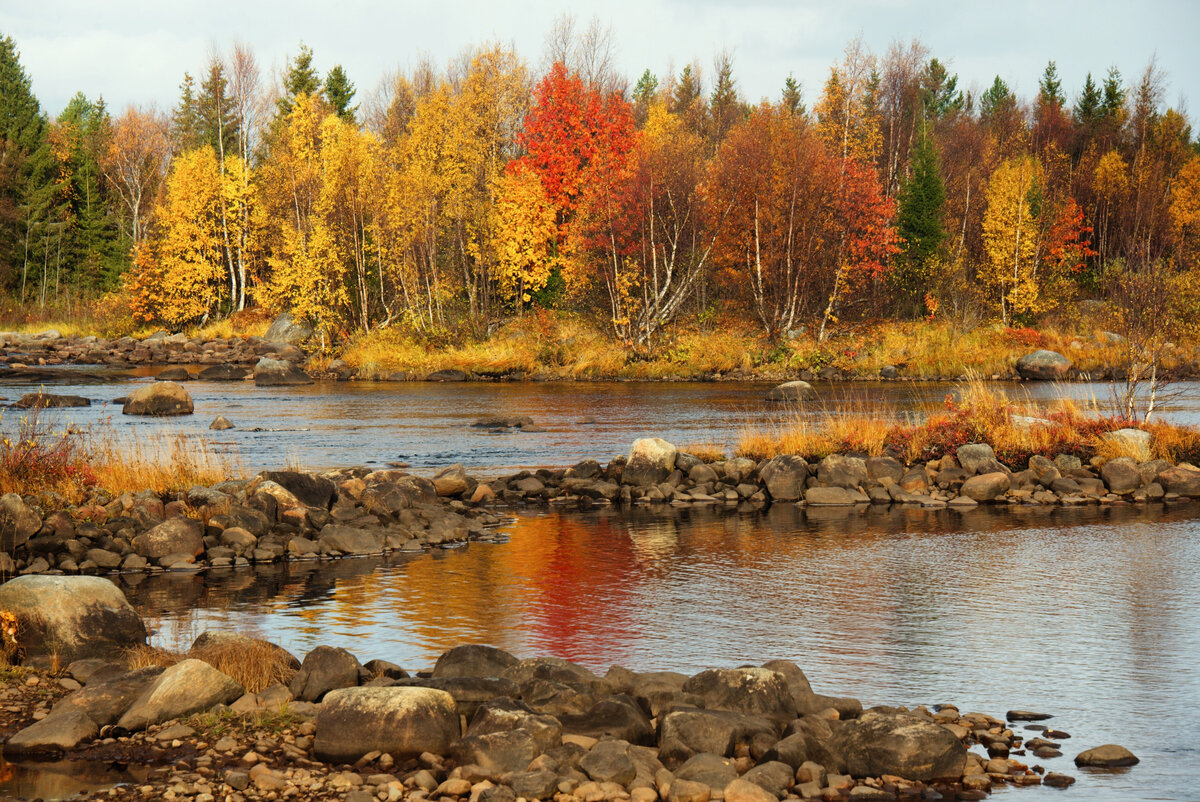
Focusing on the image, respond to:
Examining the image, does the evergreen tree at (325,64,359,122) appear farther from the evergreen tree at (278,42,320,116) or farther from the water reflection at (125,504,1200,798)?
the water reflection at (125,504,1200,798)

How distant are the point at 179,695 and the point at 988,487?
16891 mm

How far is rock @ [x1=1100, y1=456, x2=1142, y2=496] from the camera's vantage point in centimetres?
2186

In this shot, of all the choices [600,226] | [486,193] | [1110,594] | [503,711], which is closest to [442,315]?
[486,193]

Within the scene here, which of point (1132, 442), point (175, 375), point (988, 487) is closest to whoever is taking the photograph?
point (988, 487)

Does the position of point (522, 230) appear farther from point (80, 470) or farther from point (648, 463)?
point (80, 470)

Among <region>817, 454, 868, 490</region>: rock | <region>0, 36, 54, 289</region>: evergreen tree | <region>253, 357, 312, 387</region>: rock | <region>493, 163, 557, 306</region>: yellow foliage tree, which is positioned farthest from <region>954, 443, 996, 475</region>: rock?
<region>0, 36, 54, 289</region>: evergreen tree

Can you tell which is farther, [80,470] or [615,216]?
[615,216]

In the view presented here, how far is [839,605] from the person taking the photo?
532 inches

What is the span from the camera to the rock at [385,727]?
822 cm

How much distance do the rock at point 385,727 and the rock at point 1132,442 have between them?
18652 millimetres

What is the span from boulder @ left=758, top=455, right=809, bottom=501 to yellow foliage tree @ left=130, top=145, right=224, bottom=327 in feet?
184

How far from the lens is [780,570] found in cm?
1568

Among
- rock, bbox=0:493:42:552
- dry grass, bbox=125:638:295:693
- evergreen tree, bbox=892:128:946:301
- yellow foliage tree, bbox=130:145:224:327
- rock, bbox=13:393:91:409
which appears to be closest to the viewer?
dry grass, bbox=125:638:295:693

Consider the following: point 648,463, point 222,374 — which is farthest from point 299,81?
point 648,463
